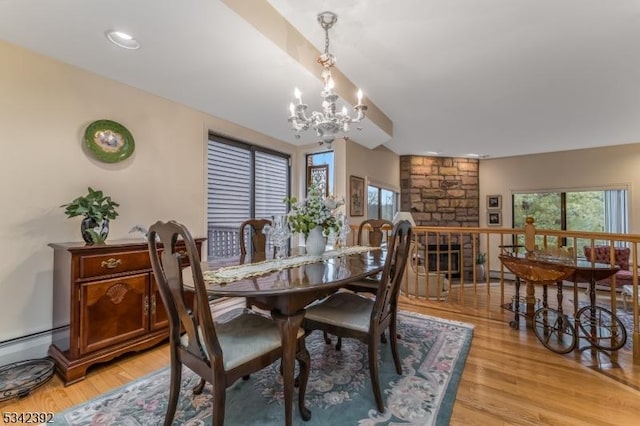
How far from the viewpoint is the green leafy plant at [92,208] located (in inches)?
83.1

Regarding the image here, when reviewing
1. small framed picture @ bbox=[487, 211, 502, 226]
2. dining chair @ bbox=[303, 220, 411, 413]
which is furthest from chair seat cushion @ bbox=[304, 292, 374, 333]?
small framed picture @ bbox=[487, 211, 502, 226]

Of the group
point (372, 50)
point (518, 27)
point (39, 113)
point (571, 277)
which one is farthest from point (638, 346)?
point (39, 113)

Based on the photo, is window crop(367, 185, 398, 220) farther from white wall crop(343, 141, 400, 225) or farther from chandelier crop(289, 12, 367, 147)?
chandelier crop(289, 12, 367, 147)

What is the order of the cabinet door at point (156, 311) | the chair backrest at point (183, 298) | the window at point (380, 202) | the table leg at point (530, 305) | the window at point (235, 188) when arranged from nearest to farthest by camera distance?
1. the chair backrest at point (183, 298)
2. the cabinet door at point (156, 311)
3. the table leg at point (530, 305)
4. the window at point (235, 188)
5. the window at point (380, 202)

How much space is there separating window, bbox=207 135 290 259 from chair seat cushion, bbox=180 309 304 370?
2146mm

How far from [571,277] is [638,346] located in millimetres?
602

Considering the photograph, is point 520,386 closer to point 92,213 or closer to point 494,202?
point 92,213

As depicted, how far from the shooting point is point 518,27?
84.9 inches

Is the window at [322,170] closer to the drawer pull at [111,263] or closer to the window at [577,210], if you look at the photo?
the drawer pull at [111,263]

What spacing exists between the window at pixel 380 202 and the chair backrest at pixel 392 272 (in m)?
3.43

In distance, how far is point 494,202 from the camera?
6855mm

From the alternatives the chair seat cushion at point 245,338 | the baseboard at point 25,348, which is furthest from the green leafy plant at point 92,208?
the chair seat cushion at point 245,338

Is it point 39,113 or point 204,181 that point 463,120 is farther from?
point 39,113

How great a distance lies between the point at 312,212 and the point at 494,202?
641 cm
